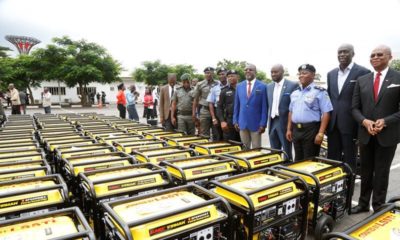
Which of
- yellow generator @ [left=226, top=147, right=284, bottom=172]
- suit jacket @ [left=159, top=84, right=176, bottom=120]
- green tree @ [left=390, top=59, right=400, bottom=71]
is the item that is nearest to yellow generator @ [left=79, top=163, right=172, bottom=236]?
yellow generator @ [left=226, top=147, right=284, bottom=172]

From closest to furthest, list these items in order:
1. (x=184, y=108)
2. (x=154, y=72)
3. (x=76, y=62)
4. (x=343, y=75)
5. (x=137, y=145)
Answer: (x=343, y=75) < (x=137, y=145) < (x=184, y=108) < (x=76, y=62) < (x=154, y=72)

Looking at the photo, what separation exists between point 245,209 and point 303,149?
94.8 inches

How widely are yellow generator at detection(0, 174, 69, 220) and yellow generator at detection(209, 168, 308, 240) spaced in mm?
1475

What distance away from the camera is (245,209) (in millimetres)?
2357

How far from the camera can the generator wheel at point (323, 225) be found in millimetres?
2998

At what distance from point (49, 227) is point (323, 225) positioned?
8.85 ft

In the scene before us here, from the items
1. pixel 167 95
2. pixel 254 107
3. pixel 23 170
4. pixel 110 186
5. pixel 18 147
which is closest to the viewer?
pixel 110 186

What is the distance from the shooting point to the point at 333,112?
4184mm

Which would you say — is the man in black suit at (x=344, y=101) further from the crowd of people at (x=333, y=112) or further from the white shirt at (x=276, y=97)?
the white shirt at (x=276, y=97)

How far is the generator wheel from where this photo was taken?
118 inches

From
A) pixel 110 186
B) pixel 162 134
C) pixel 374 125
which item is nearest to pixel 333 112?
pixel 374 125

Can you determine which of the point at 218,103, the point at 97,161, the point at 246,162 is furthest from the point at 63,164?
the point at 218,103

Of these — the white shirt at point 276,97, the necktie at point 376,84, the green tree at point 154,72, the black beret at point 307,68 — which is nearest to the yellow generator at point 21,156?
the white shirt at point 276,97

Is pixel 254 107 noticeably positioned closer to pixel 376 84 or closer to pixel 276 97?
pixel 276 97
